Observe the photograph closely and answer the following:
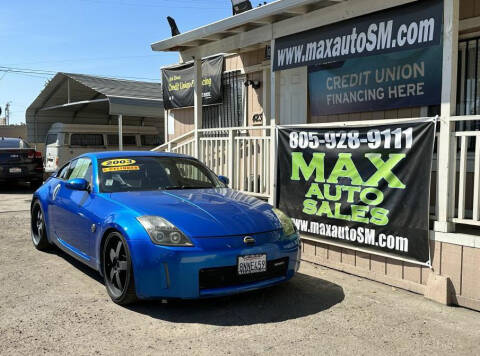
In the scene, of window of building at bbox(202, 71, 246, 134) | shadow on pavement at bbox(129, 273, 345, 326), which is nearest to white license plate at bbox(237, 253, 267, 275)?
shadow on pavement at bbox(129, 273, 345, 326)

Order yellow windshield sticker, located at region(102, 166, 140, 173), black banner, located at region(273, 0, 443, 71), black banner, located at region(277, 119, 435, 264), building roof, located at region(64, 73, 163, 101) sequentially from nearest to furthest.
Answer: black banner, located at region(277, 119, 435, 264) < black banner, located at region(273, 0, 443, 71) < yellow windshield sticker, located at region(102, 166, 140, 173) < building roof, located at region(64, 73, 163, 101)

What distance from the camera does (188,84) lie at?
11.9 meters

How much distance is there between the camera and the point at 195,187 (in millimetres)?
5504

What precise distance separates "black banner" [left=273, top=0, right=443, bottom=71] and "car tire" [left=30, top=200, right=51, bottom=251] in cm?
390

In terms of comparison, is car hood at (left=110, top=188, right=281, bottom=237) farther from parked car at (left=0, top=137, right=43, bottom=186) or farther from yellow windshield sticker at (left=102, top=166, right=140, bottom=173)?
parked car at (left=0, top=137, right=43, bottom=186)

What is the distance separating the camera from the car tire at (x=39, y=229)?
6.43m

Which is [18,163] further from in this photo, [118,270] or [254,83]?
[118,270]

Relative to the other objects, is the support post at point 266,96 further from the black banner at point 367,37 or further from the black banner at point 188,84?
the black banner at point 367,37

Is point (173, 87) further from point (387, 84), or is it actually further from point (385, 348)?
point (385, 348)

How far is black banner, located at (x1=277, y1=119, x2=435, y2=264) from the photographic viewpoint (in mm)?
4859

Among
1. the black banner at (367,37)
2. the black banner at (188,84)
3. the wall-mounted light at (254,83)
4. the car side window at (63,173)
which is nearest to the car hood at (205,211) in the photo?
the car side window at (63,173)

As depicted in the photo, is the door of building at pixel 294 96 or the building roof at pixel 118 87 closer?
the door of building at pixel 294 96

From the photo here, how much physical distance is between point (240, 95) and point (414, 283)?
657 centimetres

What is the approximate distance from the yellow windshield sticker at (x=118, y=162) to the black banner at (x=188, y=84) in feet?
19.2
